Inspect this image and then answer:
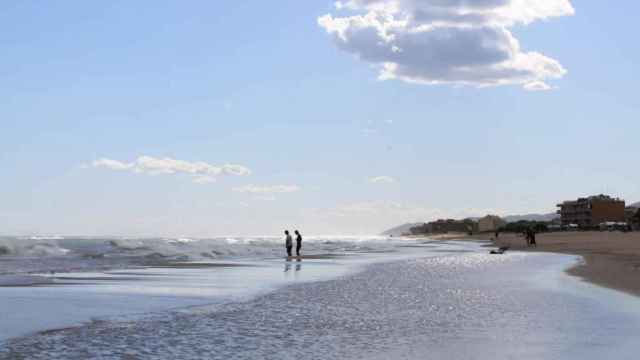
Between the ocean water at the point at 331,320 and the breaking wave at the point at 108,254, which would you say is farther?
the breaking wave at the point at 108,254

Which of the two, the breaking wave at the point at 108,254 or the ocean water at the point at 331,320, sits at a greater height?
the breaking wave at the point at 108,254

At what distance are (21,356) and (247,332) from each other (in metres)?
3.72

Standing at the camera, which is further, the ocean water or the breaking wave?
the breaking wave

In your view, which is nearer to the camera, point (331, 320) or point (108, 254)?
point (331, 320)

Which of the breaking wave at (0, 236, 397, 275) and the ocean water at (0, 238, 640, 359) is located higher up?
the breaking wave at (0, 236, 397, 275)

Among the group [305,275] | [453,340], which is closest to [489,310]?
[453,340]

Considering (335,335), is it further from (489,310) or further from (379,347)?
(489,310)

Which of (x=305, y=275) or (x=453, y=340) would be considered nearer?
(x=453, y=340)

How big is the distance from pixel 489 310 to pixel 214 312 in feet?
18.5

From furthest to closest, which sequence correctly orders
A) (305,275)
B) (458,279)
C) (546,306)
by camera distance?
1. (305,275)
2. (458,279)
3. (546,306)

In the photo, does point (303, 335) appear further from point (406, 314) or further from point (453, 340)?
point (406, 314)

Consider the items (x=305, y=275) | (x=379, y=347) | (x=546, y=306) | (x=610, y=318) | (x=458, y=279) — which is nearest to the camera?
(x=379, y=347)

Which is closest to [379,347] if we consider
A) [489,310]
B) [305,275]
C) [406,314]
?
[406,314]

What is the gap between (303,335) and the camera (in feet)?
41.4
